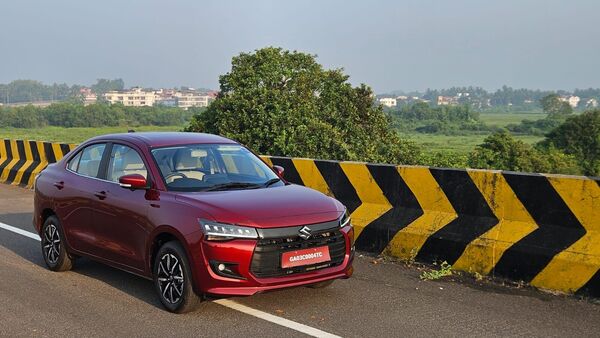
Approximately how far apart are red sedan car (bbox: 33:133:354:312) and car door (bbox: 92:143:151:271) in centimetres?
1

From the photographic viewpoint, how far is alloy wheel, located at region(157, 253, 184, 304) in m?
5.63

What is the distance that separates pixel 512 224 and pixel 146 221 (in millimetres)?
3610

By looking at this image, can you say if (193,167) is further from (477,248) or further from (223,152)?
(477,248)

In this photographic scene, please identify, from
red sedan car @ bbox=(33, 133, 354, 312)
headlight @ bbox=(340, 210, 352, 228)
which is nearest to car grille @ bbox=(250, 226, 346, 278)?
red sedan car @ bbox=(33, 133, 354, 312)

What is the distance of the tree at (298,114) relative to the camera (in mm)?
34250

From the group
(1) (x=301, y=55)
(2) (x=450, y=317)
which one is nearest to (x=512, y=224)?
(2) (x=450, y=317)

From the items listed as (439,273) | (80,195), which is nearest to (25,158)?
(80,195)

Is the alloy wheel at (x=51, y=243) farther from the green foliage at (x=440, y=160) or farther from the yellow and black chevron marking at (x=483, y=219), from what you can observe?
the green foliage at (x=440, y=160)

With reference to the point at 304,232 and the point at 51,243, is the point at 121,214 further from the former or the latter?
the point at 304,232

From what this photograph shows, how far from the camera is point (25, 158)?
15711 mm

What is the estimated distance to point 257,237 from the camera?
531 cm

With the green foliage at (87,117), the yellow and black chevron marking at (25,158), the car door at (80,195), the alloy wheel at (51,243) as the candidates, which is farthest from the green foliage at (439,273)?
the green foliage at (87,117)

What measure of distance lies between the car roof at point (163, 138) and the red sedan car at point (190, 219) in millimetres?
13

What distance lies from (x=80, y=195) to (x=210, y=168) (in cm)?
142
